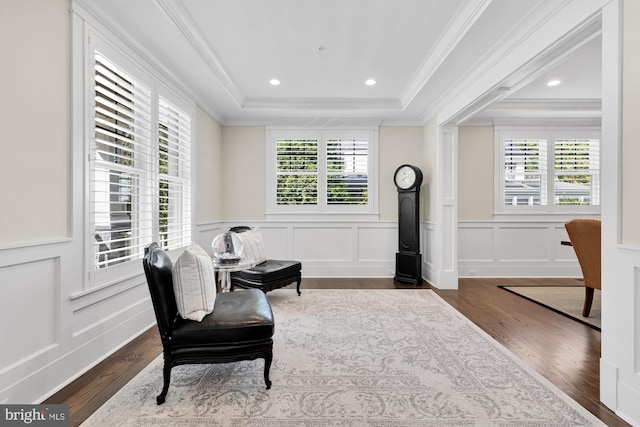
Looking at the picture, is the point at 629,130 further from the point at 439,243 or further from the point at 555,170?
the point at 555,170

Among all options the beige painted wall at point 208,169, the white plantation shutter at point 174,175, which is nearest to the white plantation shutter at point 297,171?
the beige painted wall at point 208,169

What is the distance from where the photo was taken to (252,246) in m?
4.21

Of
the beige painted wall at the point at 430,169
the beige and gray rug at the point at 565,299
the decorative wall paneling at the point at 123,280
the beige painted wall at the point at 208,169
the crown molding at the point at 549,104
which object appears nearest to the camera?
the decorative wall paneling at the point at 123,280

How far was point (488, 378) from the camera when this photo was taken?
2230 mm

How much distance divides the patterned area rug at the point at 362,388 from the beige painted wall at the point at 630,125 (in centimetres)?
111

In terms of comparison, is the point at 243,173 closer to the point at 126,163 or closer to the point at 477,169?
the point at 126,163

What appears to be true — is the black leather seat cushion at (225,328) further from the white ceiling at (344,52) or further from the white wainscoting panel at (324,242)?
the white wainscoting panel at (324,242)

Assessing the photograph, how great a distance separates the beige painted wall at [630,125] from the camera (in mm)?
1732

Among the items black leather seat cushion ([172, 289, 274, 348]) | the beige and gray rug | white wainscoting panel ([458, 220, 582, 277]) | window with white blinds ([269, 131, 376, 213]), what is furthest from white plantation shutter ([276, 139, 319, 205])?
black leather seat cushion ([172, 289, 274, 348])

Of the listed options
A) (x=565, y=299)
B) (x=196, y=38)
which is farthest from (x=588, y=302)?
(x=196, y=38)

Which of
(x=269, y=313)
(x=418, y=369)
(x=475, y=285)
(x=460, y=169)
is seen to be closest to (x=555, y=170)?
(x=460, y=169)

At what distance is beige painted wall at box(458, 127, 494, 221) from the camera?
546 centimetres

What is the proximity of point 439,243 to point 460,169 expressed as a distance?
1509 millimetres

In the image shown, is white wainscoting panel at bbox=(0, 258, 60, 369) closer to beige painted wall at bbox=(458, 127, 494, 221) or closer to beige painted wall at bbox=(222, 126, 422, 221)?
beige painted wall at bbox=(222, 126, 422, 221)
